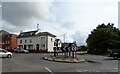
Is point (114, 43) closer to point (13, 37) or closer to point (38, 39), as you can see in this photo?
point (38, 39)

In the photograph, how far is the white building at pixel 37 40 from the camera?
300ft

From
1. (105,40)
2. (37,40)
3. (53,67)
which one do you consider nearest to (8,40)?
(37,40)

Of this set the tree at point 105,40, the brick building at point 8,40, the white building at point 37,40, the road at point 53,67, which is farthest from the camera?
the brick building at point 8,40

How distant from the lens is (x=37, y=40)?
307ft

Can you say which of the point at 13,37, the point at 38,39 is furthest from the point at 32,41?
the point at 13,37

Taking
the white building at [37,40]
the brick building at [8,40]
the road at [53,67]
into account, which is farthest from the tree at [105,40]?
the brick building at [8,40]

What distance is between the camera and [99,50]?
2955 inches

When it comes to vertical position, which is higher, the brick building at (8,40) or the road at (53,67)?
the brick building at (8,40)

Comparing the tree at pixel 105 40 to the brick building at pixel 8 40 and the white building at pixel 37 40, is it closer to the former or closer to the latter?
the white building at pixel 37 40

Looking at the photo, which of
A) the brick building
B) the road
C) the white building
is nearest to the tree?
the white building

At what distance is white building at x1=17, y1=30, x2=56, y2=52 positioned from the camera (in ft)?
300

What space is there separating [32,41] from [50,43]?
783 cm

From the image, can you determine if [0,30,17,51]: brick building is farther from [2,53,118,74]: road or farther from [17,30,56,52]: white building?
[2,53,118,74]: road

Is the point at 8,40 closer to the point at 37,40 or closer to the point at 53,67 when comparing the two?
the point at 37,40
